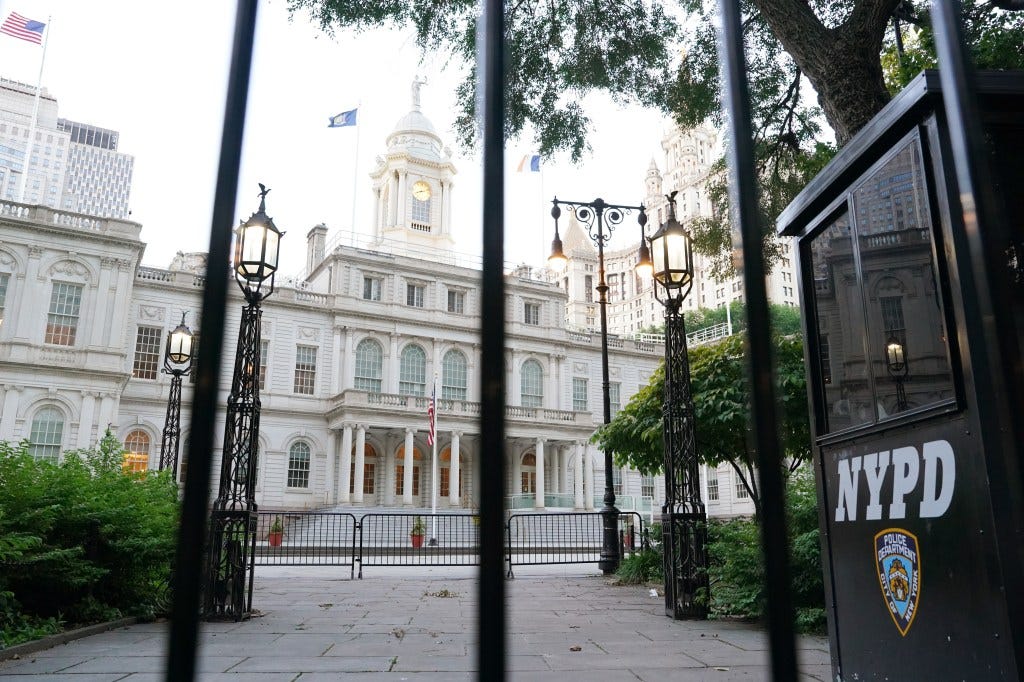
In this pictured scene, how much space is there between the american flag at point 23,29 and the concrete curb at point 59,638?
28.7m

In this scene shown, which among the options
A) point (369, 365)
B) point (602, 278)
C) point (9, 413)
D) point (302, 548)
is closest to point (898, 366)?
point (602, 278)

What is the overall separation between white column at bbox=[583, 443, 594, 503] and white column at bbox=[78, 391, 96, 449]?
78.3 feet

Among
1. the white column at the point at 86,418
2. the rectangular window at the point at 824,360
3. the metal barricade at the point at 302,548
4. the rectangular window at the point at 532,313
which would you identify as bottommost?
the metal barricade at the point at 302,548

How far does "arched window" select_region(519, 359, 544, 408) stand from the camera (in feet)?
131

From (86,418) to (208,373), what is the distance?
106 ft

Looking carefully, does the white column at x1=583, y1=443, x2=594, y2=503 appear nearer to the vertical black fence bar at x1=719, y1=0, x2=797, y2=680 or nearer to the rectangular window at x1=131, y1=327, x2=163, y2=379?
the rectangular window at x1=131, y1=327, x2=163, y2=379

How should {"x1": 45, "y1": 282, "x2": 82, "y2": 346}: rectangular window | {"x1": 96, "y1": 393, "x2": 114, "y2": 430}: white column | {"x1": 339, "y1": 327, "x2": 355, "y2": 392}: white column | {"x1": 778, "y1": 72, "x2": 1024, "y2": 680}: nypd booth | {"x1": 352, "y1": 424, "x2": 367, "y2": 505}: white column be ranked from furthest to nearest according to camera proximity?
{"x1": 339, "y1": 327, "x2": 355, "y2": 392}: white column, {"x1": 352, "y1": 424, "x2": 367, "y2": 505}: white column, {"x1": 45, "y1": 282, "x2": 82, "y2": 346}: rectangular window, {"x1": 96, "y1": 393, "x2": 114, "y2": 430}: white column, {"x1": 778, "y1": 72, "x2": 1024, "y2": 680}: nypd booth

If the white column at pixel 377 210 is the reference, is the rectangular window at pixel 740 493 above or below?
below

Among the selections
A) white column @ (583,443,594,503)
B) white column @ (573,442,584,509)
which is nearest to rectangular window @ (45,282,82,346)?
white column @ (573,442,584,509)

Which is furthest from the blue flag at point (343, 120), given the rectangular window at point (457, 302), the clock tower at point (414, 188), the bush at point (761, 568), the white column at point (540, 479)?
the bush at point (761, 568)

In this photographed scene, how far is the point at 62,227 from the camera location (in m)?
28.9

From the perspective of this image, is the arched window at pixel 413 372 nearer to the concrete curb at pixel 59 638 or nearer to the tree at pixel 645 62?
the tree at pixel 645 62

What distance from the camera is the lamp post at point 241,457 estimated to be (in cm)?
671

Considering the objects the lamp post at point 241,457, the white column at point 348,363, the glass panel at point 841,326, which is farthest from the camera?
the white column at point 348,363
